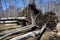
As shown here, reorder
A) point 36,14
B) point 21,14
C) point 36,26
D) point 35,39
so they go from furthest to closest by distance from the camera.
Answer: point 21,14, point 36,14, point 36,26, point 35,39

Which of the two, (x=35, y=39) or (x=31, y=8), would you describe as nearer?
(x=35, y=39)

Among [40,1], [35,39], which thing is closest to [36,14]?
[35,39]

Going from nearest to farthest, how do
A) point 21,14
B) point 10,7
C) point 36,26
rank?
point 36,26
point 21,14
point 10,7

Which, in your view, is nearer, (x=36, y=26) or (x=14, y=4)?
(x=36, y=26)

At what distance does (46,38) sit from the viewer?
8047 millimetres

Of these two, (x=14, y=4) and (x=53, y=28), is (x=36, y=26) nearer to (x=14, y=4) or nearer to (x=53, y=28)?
(x=53, y=28)

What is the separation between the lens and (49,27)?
314 inches

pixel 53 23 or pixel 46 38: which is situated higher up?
pixel 53 23

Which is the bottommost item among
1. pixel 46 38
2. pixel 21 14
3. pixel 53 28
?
pixel 46 38

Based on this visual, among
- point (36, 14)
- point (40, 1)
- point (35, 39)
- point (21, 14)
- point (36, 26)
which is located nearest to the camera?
point (35, 39)

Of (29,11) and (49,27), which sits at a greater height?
(29,11)

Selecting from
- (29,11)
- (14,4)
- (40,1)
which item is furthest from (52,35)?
(14,4)

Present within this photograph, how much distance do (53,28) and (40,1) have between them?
12313mm

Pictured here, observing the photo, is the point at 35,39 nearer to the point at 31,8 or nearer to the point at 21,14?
the point at 31,8
